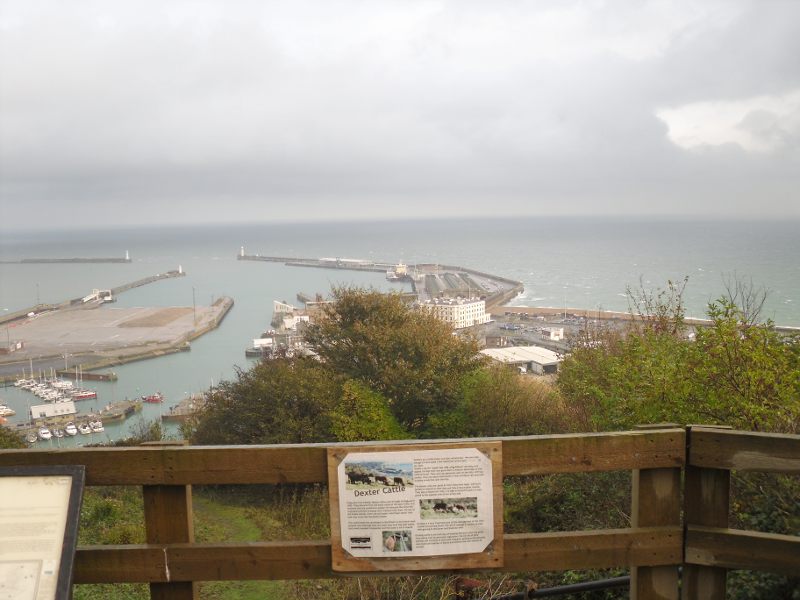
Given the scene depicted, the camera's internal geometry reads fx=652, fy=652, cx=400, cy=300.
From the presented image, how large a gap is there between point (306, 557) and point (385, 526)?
363 millimetres

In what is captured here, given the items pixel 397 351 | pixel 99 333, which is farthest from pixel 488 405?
pixel 99 333

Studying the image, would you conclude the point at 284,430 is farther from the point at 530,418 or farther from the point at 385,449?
the point at 385,449

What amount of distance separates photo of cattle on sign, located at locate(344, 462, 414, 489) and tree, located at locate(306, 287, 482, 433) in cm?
1310

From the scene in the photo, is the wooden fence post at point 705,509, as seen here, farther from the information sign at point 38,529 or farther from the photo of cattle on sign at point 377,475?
the information sign at point 38,529

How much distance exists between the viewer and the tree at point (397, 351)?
1639cm

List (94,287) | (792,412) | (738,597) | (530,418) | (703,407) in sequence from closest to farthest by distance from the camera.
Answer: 1. (738,597)
2. (792,412)
3. (703,407)
4. (530,418)
5. (94,287)

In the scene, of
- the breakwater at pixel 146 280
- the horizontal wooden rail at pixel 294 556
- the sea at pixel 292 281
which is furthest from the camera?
the breakwater at pixel 146 280

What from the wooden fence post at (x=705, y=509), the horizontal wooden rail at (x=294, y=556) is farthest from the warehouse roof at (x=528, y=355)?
the horizontal wooden rail at (x=294, y=556)

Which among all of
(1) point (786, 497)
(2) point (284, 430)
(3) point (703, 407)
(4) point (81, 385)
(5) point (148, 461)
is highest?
(5) point (148, 461)

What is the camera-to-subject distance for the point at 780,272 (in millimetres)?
65062

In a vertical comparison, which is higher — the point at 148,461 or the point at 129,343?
the point at 148,461

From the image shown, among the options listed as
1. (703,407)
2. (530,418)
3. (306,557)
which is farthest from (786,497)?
(530,418)

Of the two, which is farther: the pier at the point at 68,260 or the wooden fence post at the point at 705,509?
the pier at the point at 68,260

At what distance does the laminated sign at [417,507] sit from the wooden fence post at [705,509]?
2.58 ft
